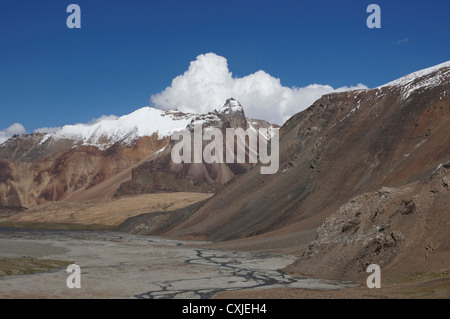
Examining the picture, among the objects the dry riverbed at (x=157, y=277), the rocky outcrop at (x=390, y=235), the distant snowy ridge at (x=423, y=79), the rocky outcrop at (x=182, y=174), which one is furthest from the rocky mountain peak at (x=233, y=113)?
the rocky outcrop at (x=390, y=235)

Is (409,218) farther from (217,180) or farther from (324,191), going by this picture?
(217,180)

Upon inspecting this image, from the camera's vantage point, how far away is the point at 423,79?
65.3 metres

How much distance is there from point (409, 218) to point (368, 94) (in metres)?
49.9

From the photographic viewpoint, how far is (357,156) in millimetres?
62188

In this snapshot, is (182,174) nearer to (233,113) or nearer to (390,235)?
(233,113)

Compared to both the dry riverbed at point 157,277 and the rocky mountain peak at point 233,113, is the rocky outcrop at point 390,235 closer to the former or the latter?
the dry riverbed at point 157,277

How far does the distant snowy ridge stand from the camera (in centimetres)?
6309

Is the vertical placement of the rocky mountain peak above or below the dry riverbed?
above

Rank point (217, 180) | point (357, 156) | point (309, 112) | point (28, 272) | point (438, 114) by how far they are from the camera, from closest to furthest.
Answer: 1. point (28, 272)
2. point (438, 114)
3. point (357, 156)
4. point (309, 112)
5. point (217, 180)

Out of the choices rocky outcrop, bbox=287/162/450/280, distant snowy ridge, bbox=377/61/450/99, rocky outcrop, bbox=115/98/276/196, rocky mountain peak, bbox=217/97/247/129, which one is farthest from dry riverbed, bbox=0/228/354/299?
rocky mountain peak, bbox=217/97/247/129

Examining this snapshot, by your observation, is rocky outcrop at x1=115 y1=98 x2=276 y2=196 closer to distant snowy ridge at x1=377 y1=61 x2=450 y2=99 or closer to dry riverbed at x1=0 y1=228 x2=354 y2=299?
distant snowy ridge at x1=377 y1=61 x2=450 y2=99

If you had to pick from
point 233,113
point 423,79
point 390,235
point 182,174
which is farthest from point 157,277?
point 233,113

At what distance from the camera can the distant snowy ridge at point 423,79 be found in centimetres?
6309
